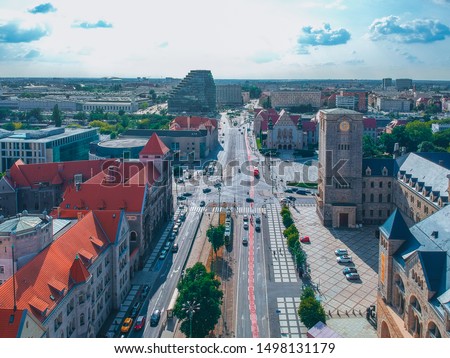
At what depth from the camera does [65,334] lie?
167ft

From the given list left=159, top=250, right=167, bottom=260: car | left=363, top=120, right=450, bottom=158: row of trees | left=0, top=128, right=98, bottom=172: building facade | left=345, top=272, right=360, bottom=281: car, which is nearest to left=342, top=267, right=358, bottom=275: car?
left=345, top=272, right=360, bottom=281: car

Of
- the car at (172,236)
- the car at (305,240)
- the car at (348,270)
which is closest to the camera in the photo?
the car at (348,270)

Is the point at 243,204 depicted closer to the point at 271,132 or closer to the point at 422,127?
the point at 271,132

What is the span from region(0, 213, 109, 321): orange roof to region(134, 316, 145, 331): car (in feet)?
32.3

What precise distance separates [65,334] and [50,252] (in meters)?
9.17

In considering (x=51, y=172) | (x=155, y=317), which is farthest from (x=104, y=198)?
(x=51, y=172)

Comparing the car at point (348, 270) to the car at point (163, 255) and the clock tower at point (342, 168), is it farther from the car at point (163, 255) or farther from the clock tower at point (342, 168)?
the car at point (163, 255)

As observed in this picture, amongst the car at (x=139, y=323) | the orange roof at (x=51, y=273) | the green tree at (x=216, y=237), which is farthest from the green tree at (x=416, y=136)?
the orange roof at (x=51, y=273)

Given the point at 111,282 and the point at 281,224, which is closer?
the point at 111,282

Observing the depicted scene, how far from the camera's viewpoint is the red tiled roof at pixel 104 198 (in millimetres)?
79312

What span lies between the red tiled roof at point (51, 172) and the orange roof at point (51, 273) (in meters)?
38.3

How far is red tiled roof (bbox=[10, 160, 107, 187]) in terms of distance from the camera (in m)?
99.9
